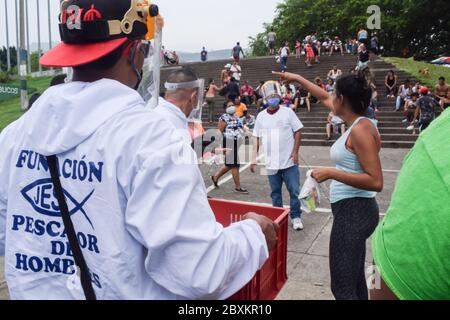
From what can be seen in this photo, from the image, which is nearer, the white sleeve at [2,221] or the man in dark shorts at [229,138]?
the white sleeve at [2,221]

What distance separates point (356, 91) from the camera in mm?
2838

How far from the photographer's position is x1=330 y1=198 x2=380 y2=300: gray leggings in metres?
2.77

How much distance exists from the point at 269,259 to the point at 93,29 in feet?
4.28

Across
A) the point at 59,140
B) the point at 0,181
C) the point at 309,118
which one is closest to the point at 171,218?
the point at 59,140

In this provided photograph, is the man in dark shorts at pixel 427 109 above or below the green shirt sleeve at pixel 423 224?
below

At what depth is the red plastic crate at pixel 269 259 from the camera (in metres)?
1.78

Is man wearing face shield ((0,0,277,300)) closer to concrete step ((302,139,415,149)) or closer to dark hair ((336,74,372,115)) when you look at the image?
dark hair ((336,74,372,115))

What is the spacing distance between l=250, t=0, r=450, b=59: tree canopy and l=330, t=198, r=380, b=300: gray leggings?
35.6 meters

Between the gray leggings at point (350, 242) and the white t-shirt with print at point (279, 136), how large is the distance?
275 cm

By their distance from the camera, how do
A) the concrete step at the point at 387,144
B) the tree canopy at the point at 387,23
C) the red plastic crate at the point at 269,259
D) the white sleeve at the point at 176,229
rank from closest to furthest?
1. the white sleeve at the point at 176,229
2. the red plastic crate at the point at 269,259
3. the concrete step at the point at 387,144
4. the tree canopy at the point at 387,23

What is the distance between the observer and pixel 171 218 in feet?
3.51

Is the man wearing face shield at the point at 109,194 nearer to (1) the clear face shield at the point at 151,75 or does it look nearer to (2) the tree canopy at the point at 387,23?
(1) the clear face shield at the point at 151,75

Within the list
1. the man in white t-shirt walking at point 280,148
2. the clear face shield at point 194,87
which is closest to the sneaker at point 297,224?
the man in white t-shirt walking at point 280,148
